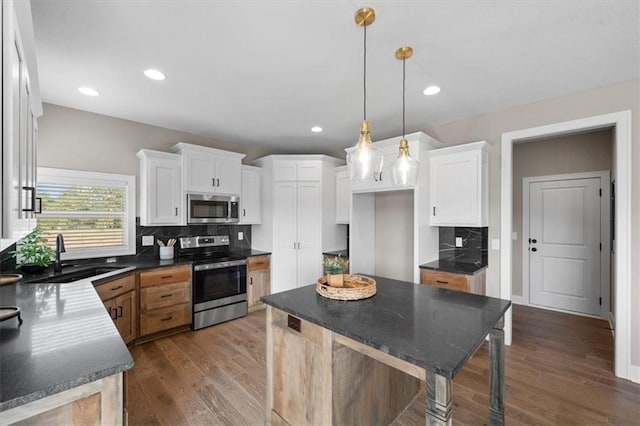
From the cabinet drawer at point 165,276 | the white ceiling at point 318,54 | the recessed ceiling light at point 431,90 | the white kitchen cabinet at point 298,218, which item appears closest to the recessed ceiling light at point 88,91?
the white ceiling at point 318,54

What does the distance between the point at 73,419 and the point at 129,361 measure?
247mm

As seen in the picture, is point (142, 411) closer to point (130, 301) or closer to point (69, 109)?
point (130, 301)

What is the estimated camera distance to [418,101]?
3.00 metres

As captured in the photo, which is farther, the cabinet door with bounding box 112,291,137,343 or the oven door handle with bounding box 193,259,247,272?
the oven door handle with bounding box 193,259,247,272

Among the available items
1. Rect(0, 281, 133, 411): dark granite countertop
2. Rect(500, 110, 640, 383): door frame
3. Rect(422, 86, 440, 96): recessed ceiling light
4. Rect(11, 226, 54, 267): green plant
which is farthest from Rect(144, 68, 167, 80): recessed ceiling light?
Rect(500, 110, 640, 383): door frame

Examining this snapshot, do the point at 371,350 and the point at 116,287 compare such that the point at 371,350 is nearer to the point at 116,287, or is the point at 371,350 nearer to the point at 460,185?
the point at 460,185

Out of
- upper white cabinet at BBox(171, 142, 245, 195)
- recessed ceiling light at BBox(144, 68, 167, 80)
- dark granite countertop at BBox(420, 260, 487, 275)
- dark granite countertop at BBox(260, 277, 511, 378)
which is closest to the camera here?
dark granite countertop at BBox(260, 277, 511, 378)

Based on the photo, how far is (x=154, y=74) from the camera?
2.41m

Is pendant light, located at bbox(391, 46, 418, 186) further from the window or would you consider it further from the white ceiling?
the window

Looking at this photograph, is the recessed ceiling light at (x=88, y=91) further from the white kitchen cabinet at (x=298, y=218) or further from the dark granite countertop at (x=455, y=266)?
the dark granite countertop at (x=455, y=266)

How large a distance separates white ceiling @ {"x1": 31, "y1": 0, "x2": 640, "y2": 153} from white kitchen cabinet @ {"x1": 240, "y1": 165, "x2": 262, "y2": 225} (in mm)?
1191

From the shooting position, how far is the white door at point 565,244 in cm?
398

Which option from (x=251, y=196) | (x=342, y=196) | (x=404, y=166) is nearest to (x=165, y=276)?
(x=251, y=196)

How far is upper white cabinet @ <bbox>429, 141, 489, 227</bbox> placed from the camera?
3.10 metres
